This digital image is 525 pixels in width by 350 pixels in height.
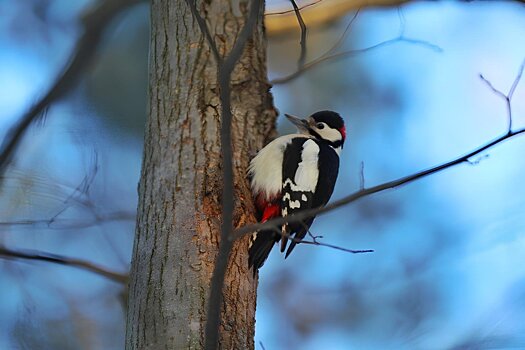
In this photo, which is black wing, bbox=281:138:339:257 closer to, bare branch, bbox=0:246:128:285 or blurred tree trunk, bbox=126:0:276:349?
blurred tree trunk, bbox=126:0:276:349

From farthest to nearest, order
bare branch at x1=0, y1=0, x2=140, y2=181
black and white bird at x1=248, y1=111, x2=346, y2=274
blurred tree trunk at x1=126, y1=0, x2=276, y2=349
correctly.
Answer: bare branch at x1=0, y1=0, x2=140, y2=181 < black and white bird at x1=248, y1=111, x2=346, y2=274 < blurred tree trunk at x1=126, y1=0, x2=276, y2=349

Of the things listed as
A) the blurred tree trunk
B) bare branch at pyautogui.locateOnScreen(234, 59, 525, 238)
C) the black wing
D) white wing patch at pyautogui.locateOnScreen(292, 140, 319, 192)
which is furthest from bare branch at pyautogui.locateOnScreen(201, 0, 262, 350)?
white wing patch at pyautogui.locateOnScreen(292, 140, 319, 192)

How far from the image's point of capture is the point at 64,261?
383cm

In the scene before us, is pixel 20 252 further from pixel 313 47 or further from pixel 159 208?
pixel 313 47

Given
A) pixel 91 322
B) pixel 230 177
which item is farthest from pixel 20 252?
pixel 230 177

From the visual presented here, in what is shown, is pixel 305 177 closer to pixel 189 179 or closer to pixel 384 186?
pixel 189 179

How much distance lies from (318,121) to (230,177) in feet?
7.34

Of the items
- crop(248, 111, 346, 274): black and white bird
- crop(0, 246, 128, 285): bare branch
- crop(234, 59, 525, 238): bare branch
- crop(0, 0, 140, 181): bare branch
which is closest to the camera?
crop(234, 59, 525, 238): bare branch

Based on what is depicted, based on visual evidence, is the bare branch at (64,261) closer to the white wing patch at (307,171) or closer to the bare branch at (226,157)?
the white wing patch at (307,171)

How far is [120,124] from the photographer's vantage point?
4961 millimetres

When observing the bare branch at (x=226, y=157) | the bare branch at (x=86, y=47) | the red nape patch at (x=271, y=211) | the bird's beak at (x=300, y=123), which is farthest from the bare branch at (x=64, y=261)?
the bare branch at (x=226, y=157)

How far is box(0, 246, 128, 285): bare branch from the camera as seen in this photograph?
3727 millimetres

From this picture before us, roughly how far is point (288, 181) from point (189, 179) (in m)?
0.77

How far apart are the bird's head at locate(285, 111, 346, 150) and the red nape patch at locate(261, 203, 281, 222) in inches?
32.3
